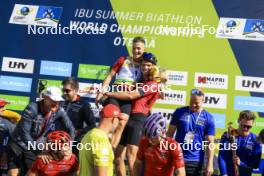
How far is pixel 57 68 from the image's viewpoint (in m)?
7.08

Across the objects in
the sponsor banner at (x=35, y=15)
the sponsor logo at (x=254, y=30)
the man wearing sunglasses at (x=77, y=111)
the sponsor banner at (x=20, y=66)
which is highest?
the sponsor banner at (x=35, y=15)

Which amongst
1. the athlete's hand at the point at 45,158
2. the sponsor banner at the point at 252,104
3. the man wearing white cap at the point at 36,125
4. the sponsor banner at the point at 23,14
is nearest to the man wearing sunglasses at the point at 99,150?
the athlete's hand at the point at 45,158

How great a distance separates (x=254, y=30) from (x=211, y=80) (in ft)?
2.96

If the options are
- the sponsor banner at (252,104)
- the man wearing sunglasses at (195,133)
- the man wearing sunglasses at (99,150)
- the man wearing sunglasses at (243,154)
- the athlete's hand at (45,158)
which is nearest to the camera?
the man wearing sunglasses at (99,150)

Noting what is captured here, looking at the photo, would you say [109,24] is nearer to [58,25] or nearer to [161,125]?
[58,25]

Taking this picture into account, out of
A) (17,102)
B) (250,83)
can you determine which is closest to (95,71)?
(17,102)

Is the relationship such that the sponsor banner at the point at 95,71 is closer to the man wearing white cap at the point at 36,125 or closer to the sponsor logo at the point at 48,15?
the sponsor logo at the point at 48,15

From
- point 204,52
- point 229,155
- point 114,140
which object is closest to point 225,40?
point 204,52

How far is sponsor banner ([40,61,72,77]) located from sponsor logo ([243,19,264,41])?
2.54 metres

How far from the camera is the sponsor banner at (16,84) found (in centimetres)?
716

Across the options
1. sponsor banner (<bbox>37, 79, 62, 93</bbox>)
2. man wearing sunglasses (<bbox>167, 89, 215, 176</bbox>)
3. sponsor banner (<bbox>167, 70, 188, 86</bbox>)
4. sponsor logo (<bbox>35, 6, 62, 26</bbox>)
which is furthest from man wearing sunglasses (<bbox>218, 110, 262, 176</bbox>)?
sponsor logo (<bbox>35, 6, 62, 26</bbox>)

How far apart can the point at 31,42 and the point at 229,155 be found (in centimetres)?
337

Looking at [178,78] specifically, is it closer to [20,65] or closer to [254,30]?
[254,30]

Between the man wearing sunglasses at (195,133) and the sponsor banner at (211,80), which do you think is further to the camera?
the sponsor banner at (211,80)
